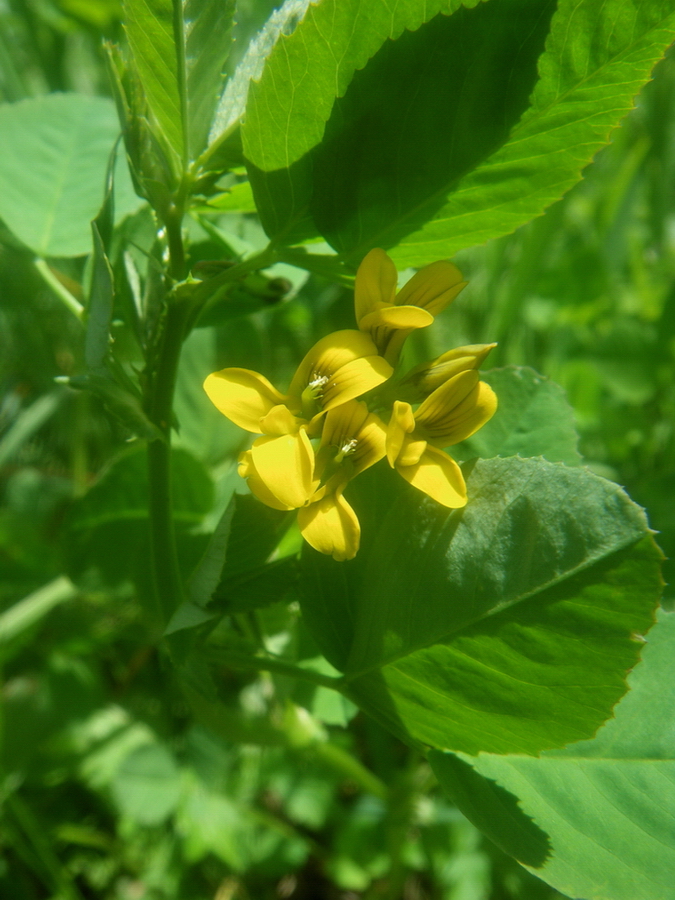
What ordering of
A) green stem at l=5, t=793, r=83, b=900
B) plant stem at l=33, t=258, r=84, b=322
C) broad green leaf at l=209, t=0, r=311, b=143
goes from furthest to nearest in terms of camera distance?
green stem at l=5, t=793, r=83, b=900, plant stem at l=33, t=258, r=84, b=322, broad green leaf at l=209, t=0, r=311, b=143

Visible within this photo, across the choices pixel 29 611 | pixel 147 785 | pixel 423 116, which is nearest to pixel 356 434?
pixel 423 116

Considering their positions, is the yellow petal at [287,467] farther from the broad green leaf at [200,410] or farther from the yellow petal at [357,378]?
the broad green leaf at [200,410]

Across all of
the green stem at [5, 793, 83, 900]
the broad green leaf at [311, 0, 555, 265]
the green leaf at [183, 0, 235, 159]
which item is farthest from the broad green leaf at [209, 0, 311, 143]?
the green stem at [5, 793, 83, 900]

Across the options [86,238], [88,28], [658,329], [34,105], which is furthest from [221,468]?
[88,28]

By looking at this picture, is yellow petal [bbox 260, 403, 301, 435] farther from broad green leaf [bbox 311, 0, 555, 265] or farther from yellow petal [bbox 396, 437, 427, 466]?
broad green leaf [bbox 311, 0, 555, 265]

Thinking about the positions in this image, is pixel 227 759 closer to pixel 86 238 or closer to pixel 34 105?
pixel 86 238

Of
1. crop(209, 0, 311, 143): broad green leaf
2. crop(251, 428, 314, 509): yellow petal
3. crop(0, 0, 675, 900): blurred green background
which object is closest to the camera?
crop(251, 428, 314, 509): yellow petal

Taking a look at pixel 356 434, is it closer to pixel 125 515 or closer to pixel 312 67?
pixel 312 67
